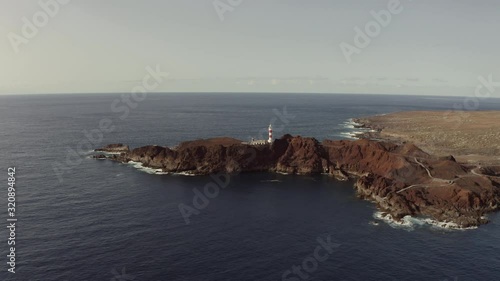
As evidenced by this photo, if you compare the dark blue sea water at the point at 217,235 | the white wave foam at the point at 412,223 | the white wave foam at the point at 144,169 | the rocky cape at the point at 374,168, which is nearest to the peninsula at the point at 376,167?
the rocky cape at the point at 374,168

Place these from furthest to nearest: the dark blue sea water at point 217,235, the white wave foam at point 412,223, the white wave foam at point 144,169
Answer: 1. the white wave foam at point 144,169
2. the white wave foam at point 412,223
3. the dark blue sea water at point 217,235

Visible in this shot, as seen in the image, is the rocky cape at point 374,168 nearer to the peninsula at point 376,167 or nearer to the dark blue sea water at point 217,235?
the peninsula at point 376,167

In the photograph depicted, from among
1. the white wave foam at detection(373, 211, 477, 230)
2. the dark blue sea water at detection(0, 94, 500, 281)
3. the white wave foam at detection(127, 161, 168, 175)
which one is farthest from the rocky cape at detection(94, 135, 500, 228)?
the dark blue sea water at detection(0, 94, 500, 281)

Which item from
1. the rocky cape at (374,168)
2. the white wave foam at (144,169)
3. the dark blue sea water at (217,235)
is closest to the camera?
the dark blue sea water at (217,235)

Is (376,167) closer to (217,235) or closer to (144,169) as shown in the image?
(217,235)

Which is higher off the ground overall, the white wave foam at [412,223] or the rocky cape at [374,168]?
the rocky cape at [374,168]

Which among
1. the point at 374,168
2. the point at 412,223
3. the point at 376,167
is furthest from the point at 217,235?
the point at 376,167

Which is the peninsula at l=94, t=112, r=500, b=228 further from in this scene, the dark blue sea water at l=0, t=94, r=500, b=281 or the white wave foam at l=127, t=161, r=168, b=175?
the dark blue sea water at l=0, t=94, r=500, b=281

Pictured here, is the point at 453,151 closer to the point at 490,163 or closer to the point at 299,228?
the point at 490,163
